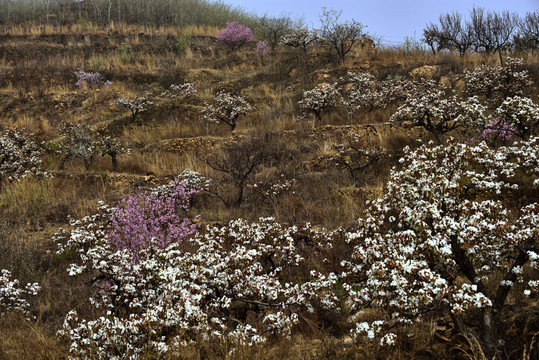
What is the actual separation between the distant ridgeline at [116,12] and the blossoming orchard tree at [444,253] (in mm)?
29555

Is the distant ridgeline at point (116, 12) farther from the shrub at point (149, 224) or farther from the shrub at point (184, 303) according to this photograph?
the shrub at point (184, 303)

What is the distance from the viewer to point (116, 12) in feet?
98.9

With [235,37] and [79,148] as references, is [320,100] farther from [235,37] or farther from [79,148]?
[235,37]

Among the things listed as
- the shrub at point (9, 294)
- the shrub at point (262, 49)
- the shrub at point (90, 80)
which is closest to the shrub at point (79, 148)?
the shrub at point (9, 294)

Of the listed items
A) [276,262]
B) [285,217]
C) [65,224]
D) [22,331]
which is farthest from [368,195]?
[65,224]

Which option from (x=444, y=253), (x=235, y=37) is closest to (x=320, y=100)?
(x=444, y=253)

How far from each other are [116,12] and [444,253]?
1340 inches

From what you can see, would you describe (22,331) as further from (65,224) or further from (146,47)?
(146,47)

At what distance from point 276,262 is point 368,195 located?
2709mm

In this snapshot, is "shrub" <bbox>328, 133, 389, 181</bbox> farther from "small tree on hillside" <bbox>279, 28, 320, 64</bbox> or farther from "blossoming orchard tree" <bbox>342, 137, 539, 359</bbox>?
"small tree on hillside" <bbox>279, 28, 320, 64</bbox>

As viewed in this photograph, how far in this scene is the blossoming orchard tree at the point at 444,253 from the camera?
8.71ft

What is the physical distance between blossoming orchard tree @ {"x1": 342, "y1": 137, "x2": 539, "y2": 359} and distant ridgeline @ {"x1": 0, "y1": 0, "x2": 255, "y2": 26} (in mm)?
29555

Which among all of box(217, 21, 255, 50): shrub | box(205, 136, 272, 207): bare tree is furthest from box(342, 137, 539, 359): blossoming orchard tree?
box(217, 21, 255, 50): shrub

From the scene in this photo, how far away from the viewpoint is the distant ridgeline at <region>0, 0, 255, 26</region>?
2914 centimetres
